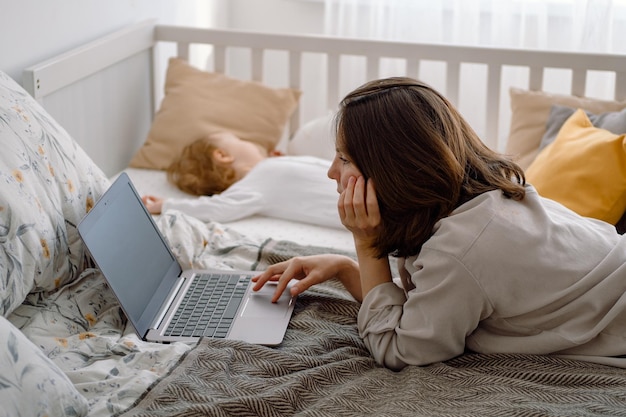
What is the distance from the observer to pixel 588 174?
6.62 ft

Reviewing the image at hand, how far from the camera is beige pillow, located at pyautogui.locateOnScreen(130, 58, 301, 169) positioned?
2.62 m

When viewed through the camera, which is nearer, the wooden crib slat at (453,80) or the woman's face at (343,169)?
the woman's face at (343,169)

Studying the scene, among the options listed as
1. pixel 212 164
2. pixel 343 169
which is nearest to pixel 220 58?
pixel 212 164

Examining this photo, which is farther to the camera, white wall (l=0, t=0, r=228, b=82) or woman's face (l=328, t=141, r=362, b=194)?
white wall (l=0, t=0, r=228, b=82)

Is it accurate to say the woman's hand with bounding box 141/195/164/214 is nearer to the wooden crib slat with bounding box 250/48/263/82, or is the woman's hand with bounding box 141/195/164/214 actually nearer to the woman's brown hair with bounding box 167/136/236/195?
the woman's brown hair with bounding box 167/136/236/195

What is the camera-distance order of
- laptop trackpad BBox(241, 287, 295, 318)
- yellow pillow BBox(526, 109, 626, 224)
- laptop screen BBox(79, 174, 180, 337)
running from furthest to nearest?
yellow pillow BBox(526, 109, 626, 224) < laptop trackpad BBox(241, 287, 295, 318) < laptop screen BBox(79, 174, 180, 337)

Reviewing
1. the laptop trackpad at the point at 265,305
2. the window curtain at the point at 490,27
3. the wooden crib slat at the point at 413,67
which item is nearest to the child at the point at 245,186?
the wooden crib slat at the point at 413,67

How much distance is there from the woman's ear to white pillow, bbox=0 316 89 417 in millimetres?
1369

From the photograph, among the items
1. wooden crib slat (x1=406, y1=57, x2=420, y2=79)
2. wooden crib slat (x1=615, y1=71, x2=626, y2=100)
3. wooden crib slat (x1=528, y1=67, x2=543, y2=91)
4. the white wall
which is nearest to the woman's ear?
the white wall

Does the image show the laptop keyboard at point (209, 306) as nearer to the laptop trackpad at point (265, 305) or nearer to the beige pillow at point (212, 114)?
the laptop trackpad at point (265, 305)

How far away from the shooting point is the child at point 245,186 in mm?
Answer: 2203

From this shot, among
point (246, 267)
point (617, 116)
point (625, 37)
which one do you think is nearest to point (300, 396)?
point (246, 267)

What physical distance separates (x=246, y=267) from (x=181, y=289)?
6.3 inches

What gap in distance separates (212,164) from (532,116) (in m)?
0.91
